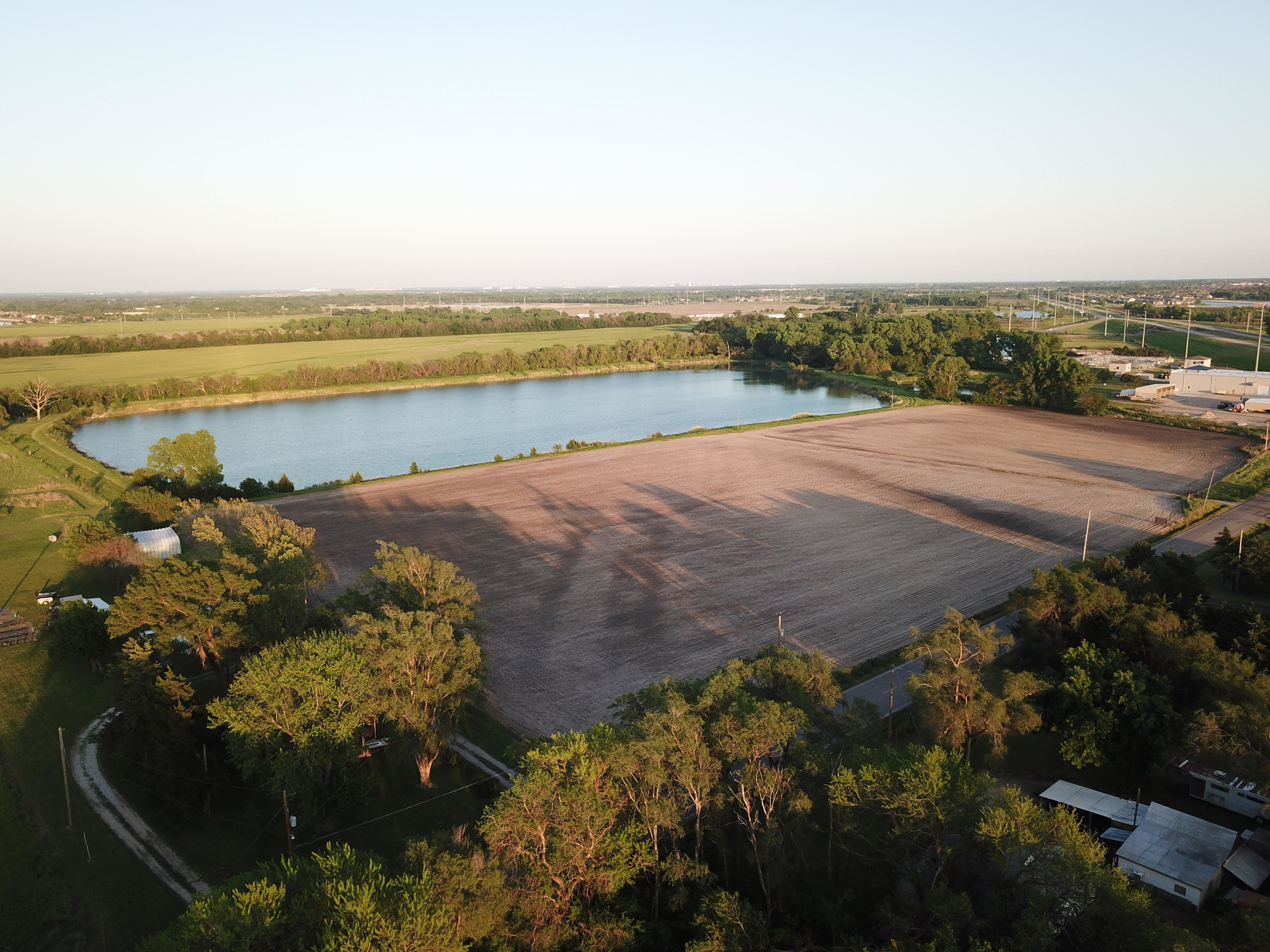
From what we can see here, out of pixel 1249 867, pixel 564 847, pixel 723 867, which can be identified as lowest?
pixel 1249 867

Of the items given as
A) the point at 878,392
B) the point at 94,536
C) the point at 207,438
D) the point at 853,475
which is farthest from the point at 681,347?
the point at 94,536

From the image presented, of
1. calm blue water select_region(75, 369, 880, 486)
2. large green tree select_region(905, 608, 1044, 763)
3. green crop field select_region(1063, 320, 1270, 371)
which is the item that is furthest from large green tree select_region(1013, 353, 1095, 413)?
large green tree select_region(905, 608, 1044, 763)

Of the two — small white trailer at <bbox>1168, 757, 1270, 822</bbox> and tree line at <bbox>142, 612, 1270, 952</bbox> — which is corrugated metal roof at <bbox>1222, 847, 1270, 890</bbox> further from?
small white trailer at <bbox>1168, 757, 1270, 822</bbox>

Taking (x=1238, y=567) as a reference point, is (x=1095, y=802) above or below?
below

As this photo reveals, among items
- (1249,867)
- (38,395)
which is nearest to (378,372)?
(38,395)

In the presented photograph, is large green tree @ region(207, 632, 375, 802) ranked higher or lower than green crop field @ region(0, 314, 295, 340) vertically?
lower

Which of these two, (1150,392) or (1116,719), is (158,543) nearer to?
(1116,719)

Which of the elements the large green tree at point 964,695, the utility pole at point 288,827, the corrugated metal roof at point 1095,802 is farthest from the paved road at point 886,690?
the utility pole at point 288,827

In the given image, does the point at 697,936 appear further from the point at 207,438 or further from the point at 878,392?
the point at 878,392
